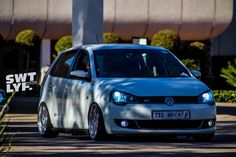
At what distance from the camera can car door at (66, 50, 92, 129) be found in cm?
1537

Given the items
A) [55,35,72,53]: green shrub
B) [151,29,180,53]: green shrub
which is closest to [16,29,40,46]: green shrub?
[55,35,72,53]: green shrub

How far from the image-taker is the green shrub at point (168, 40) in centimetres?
3667

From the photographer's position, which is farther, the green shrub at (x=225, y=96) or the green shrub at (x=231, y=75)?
the green shrub at (x=231, y=75)

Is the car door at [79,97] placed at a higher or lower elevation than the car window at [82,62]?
lower

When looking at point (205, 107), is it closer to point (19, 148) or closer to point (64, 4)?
point (19, 148)

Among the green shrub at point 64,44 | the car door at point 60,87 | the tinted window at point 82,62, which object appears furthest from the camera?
the green shrub at point 64,44

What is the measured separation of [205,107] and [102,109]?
59.9 inches

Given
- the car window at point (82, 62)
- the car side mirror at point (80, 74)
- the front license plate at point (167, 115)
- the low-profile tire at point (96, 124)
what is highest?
the car window at point (82, 62)

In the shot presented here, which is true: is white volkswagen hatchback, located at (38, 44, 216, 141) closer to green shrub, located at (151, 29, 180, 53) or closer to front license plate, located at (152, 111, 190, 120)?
front license plate, located at (152, 111, 190, 120)

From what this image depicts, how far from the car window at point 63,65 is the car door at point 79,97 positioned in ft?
0.95

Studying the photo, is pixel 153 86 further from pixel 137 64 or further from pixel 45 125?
pixel 45 125

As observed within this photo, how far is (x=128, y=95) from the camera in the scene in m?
14.5

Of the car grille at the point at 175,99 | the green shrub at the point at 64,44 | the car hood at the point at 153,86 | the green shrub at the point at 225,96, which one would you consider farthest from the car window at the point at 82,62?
the green shrub at the point at 64,44

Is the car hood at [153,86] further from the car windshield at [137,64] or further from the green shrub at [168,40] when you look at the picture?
the green shrub at [168,40]
